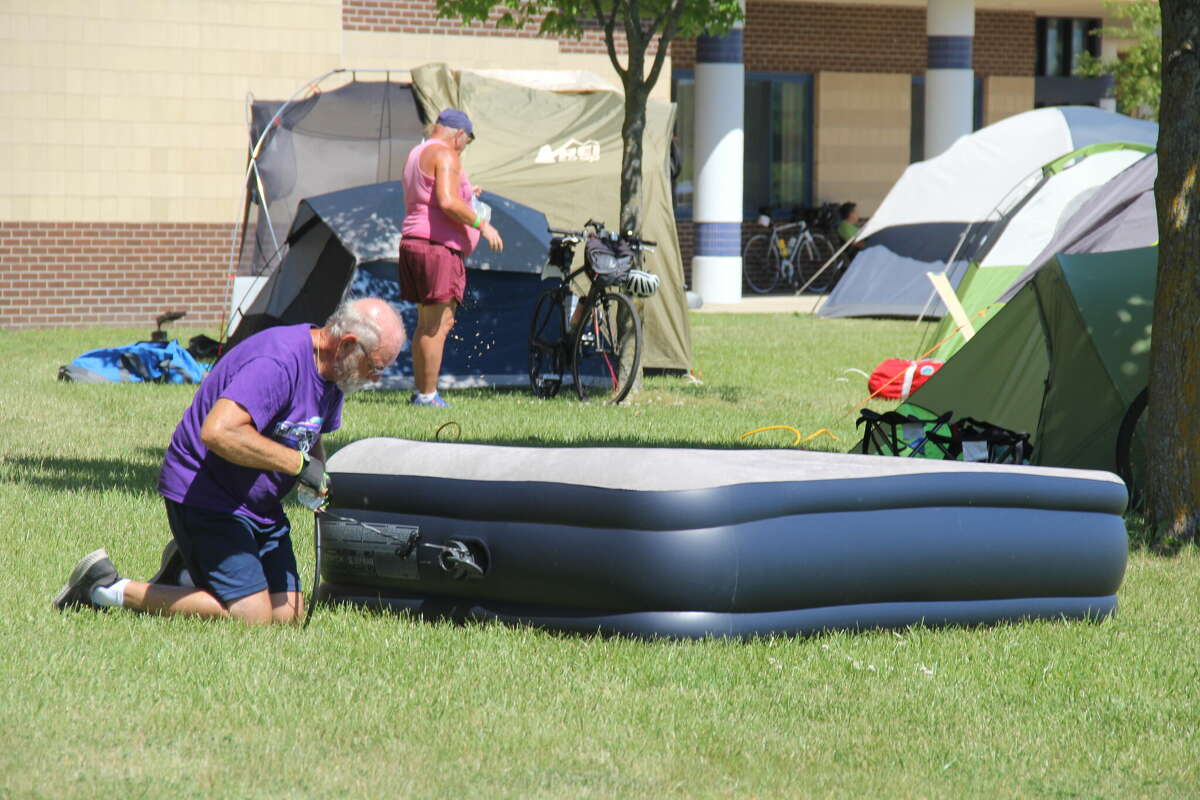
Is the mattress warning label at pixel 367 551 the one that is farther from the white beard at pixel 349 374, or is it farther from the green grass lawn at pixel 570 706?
the white beard at pixel 349 374

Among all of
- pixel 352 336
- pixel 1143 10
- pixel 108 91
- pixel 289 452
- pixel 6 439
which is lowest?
pixel 6 439

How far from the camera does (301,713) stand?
399 centimetres

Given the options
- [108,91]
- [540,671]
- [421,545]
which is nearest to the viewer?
[540,671]

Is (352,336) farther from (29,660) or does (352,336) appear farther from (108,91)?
(108,91)

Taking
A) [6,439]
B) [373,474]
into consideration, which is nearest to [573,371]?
[6,439]

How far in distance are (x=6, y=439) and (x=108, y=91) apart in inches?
335

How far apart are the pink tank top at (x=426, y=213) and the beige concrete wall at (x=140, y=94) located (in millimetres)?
7685

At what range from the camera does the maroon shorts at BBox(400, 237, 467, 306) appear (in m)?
9.63

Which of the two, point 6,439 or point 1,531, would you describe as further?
point 6,439

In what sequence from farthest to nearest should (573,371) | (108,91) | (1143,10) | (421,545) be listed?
1. (1143,10)
2. (108,91)
3. (573,371)
4. (421,545)

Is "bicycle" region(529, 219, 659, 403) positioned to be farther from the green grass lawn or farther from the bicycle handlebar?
the green grass lawn

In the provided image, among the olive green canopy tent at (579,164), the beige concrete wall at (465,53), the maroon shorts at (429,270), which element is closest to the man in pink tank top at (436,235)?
the maroon shorts at (429,270)

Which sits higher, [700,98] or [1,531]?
[700,98]

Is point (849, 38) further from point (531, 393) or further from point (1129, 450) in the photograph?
point (1129, 450)
